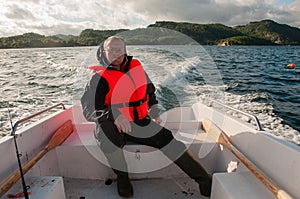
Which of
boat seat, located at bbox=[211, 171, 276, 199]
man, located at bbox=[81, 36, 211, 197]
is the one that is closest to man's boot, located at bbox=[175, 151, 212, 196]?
man, located at bbox=[81, 36, 211, 197]

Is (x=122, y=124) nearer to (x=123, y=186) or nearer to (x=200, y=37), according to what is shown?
(x=123, y=186)

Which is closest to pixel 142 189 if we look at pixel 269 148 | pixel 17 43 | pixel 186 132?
pixel 186 132

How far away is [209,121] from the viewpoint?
7.50 ft

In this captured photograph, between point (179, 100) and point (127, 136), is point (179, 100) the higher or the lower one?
the lower one

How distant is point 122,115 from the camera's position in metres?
1.73

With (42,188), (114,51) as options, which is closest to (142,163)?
(42,188)

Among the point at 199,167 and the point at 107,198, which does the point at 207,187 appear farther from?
the point at 107,198

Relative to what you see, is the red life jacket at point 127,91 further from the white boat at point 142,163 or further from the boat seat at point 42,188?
the boat seat at point 42,188

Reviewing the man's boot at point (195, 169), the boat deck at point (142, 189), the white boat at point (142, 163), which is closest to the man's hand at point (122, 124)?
the white boat at point (142, 163)

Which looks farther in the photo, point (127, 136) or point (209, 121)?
point (209, 121)

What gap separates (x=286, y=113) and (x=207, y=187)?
4.51 m

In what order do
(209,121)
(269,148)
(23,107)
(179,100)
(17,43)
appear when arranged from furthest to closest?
1. (17,43)
2. (179,100)
3. (23,107)
4. (209,121)
5. (269,148)

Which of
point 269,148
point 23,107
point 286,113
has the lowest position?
point 286,113

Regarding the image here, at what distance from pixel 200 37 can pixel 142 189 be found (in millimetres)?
36320
